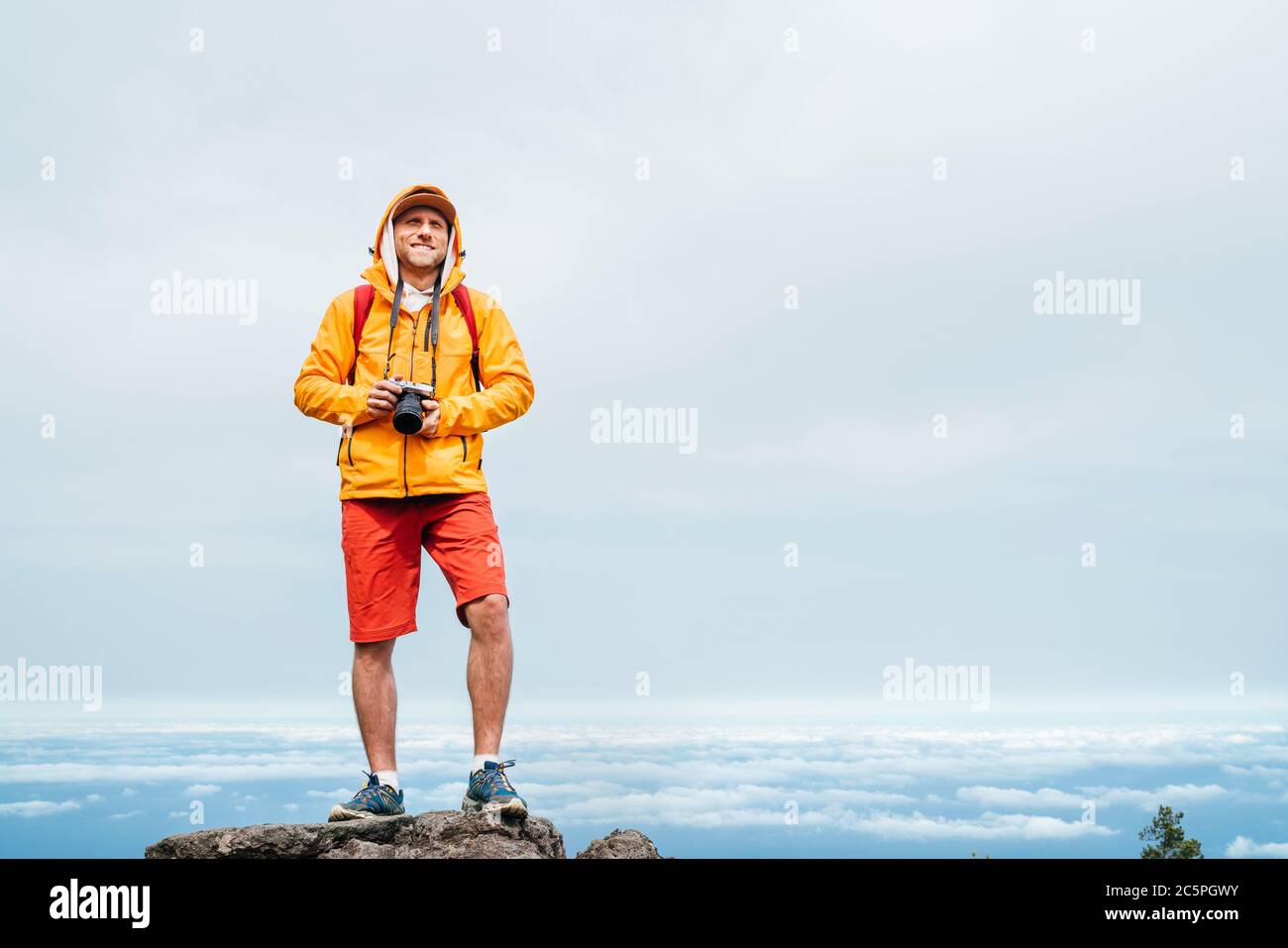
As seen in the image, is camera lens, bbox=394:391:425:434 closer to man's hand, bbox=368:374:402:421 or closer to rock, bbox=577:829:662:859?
man's hand, bbox=368:374:402:421

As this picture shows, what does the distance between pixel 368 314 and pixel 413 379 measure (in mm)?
632

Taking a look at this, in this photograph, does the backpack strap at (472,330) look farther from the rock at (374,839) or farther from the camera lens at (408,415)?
the rock at (374,839)

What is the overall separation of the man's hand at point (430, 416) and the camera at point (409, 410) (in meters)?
0.03

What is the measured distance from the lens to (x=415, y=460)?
8.02m

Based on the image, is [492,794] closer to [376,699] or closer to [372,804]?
[372,804]

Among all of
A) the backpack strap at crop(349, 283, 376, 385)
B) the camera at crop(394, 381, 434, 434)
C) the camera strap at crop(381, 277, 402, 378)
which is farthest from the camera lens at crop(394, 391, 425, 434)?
the backpack strap at crop(349, 283, 376, 385)

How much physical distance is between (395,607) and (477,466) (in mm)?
1093

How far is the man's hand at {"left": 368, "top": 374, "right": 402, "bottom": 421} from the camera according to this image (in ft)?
25.8

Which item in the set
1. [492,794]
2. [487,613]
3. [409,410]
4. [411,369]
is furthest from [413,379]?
[492,794]
